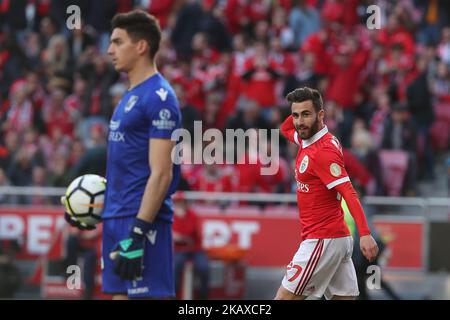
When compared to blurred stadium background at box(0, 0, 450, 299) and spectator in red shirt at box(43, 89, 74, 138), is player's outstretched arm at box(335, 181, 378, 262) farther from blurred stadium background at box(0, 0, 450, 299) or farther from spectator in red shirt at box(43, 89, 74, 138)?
spectator in red shirt at box(43, 89, 74, 138)

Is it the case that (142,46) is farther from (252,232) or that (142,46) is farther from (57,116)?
(57,116)

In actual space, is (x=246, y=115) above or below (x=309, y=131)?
above

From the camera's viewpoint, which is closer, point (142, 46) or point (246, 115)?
point (142, 46)

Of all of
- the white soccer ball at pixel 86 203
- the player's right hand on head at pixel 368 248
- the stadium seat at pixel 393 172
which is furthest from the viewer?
the stadium seat at pixel 393 172

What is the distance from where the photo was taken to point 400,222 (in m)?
13.5

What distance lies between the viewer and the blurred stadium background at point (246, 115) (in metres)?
13.6

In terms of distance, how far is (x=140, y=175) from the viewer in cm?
678

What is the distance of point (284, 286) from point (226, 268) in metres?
6.65

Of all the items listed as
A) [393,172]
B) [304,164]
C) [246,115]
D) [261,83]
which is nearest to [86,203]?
[304,164]

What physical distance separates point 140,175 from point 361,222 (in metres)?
1.42

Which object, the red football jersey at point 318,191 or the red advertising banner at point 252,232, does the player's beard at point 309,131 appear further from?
the red advertising banner at point 252,232

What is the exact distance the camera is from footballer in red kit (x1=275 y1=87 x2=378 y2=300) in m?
6.79

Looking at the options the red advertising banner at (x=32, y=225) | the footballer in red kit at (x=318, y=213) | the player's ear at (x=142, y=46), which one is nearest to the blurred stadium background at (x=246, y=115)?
the red advertising banner at (x=32, y=225)

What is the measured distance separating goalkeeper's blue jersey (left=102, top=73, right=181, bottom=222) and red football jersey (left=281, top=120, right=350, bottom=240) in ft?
2.76
